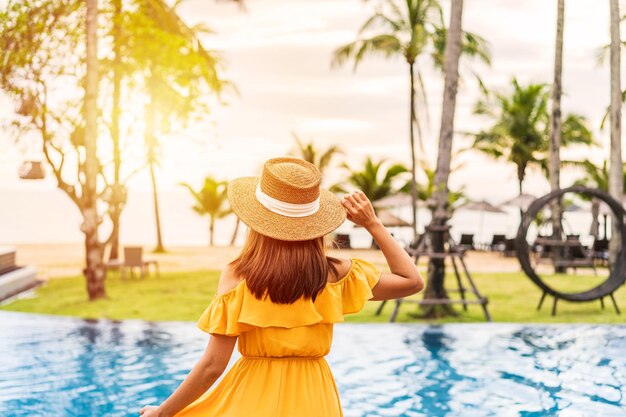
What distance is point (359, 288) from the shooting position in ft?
8.04

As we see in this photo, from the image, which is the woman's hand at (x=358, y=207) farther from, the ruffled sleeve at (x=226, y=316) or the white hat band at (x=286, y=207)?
the ruffled sleeve at (x=226, y=316)

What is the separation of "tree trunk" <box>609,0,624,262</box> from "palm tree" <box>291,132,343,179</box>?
17.0 m

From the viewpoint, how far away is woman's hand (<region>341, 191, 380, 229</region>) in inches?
93.4

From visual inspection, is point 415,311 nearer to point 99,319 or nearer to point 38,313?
point 99,319

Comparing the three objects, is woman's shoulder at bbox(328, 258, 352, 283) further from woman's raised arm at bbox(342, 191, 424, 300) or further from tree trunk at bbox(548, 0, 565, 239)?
tree trunk at bbox(548, 0, 565, 239)

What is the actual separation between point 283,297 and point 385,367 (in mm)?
6243

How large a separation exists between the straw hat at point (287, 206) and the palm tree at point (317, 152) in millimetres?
32557

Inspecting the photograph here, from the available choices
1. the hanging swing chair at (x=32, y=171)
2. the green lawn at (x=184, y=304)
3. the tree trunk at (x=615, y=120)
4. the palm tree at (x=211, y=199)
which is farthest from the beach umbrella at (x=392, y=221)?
the hanging swing chair at (x=32, y=171)

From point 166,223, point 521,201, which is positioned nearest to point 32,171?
point 521,201

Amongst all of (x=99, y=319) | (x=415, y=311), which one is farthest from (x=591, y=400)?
(x=99, y=319)

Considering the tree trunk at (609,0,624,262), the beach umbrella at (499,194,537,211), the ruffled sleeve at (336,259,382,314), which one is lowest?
the ruffled sleeve at (336,259,382,314)

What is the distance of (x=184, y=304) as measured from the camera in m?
13.1

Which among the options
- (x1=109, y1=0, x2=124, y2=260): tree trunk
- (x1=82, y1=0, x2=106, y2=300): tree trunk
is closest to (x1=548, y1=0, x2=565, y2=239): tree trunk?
(x1=109, y1=0, x2=124, y2=260): tree trunk

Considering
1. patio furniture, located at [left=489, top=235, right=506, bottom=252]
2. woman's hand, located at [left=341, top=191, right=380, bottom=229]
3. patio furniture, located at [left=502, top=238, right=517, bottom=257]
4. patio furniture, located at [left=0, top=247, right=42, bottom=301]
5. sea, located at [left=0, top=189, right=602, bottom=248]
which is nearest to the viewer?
woman's hand, located at [left=341, top=191, right=380, bottom=229]
